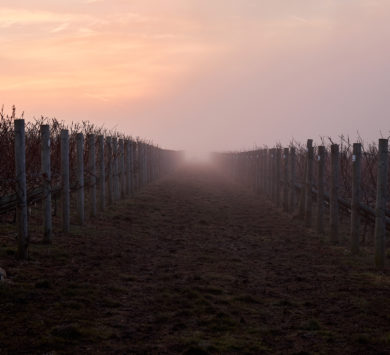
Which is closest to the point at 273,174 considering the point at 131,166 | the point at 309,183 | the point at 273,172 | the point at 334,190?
the point at 273,172

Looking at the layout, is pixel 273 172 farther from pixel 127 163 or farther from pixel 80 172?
pixel 80 172

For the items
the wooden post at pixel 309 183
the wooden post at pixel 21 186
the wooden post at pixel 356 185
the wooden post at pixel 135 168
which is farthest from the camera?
the wooden post at pixel 135 168

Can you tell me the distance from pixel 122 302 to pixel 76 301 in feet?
1.89

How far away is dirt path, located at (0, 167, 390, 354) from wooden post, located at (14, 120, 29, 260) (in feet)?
1.11

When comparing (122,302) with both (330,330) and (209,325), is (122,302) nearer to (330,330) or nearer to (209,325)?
(209,325)

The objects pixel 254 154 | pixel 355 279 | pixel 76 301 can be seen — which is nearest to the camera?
pixel 76 301

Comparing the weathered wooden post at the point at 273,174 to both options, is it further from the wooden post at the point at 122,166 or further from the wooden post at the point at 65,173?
the wooden post at the point at 65,173

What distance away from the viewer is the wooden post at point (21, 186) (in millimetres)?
8195

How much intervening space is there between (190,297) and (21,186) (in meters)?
3.55

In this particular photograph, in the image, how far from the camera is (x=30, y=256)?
8.66 m

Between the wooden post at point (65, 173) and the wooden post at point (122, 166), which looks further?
the wooden post at point (122, 166)

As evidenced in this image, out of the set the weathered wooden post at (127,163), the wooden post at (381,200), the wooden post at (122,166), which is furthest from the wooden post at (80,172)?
the weathered wooden post at (127,163)

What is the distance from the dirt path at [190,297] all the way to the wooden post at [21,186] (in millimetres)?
338

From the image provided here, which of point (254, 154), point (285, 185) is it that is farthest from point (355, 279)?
point (254, 154)
